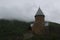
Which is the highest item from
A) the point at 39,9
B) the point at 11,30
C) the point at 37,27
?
the point at 39,9

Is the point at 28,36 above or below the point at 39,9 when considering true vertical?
below

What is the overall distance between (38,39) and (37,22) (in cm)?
997

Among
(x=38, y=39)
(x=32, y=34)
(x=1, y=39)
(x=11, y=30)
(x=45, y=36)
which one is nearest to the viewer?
(x=38, y=39)

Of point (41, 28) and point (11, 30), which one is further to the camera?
point (11, 30)

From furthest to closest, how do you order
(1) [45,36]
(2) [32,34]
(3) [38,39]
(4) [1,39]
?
(4) [1,39] → (2) [32,34] → (1) [45,36] → (3) [38,39]

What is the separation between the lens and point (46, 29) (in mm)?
62969

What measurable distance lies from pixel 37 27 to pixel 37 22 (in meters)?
1.78

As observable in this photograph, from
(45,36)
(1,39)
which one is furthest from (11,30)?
(45,36)

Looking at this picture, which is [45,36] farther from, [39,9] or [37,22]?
[39,9]

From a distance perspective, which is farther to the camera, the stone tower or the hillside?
the stone tower

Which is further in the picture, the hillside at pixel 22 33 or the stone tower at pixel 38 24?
the stone tower at pixel 38 24

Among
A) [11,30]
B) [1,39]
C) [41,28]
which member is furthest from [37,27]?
[11,30]

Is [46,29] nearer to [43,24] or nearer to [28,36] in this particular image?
[43,24]

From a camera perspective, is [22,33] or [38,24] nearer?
[38,24]
